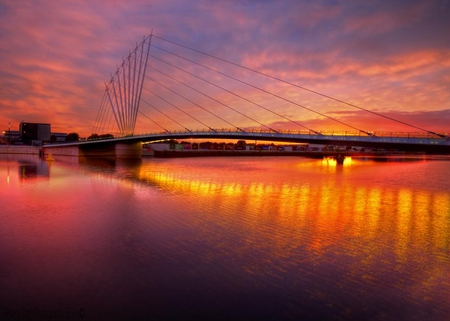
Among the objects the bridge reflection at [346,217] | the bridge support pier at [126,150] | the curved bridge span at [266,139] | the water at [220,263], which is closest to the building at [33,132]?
the curved bridge span at [266,139]

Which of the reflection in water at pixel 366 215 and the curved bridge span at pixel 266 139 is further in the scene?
the curved bridge span at pixel 266 139

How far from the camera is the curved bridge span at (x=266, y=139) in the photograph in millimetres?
30438

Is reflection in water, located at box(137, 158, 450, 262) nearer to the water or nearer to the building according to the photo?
the water

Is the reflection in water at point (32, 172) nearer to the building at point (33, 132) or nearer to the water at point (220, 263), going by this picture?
the water at point (220, 263)

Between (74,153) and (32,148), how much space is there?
17.7 meters

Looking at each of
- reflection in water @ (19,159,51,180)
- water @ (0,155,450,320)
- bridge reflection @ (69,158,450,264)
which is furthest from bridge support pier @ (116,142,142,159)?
water @ (0,155,450,320)

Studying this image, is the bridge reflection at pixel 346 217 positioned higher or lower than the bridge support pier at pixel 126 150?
lower

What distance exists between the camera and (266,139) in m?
47.3

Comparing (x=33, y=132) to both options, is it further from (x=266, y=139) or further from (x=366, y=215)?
(x=366, y=215)

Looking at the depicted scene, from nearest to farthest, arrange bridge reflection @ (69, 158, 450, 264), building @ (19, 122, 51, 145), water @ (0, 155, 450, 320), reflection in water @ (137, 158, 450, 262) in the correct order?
water @ (0, 155, 450, 320), bridge reflection @ (69, 158, 450, 264), reflection in water @ (137, 158, 450, 262), building @ (19, 122, 51, 145)

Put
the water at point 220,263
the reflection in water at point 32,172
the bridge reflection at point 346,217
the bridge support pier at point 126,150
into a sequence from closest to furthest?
the water at point 220,263
the bridge reflection at point 346,217
the reflection in water at point 32,172
the bridge support pier at point 126,150

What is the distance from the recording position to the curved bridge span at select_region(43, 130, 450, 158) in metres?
30.4

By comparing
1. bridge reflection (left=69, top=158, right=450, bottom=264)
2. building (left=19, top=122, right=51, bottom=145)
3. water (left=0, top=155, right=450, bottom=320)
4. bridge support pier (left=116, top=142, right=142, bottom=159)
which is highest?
building (left=19, top=122, right=51, bottom=145)

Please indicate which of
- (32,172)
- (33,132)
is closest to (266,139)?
(32,172)
